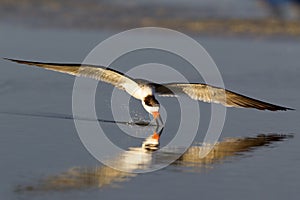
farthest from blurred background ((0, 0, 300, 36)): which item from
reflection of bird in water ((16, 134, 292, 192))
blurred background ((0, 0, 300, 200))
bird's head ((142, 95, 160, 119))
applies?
reflection of bird in water ((16, 134, 292, 192))

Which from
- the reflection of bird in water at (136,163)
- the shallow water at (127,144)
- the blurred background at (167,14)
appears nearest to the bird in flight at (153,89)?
the shallow water at (127,144)

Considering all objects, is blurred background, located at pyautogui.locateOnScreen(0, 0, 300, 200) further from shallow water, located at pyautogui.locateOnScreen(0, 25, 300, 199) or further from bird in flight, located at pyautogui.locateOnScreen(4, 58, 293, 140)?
bird in flight, located at pyautogui.locateOnScreen(4, 58, 293, 140)

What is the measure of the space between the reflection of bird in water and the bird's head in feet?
2.42

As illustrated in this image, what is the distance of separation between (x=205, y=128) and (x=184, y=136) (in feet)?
1.27

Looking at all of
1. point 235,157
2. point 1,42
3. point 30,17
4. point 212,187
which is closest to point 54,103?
point 235,157

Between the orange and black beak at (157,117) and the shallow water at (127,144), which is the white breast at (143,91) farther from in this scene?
the shallow water at (127,144)

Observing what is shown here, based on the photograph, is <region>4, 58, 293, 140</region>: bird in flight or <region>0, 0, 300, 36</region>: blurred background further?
<region>0, 0, 300, 36</region>: blurred background

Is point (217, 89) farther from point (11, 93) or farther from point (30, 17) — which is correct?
point (30, 17)

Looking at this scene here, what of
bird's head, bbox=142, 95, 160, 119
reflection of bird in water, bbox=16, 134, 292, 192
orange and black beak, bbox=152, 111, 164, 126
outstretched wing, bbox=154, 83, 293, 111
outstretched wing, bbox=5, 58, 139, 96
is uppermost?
outstretched wing, bbox=5, 58, 139, 96

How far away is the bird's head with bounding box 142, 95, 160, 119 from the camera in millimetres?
9016

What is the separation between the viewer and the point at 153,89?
9.16 metres

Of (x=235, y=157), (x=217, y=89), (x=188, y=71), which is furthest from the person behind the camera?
(x=188, y=71)

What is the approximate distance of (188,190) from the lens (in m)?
6.86

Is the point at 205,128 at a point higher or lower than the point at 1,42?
lower
